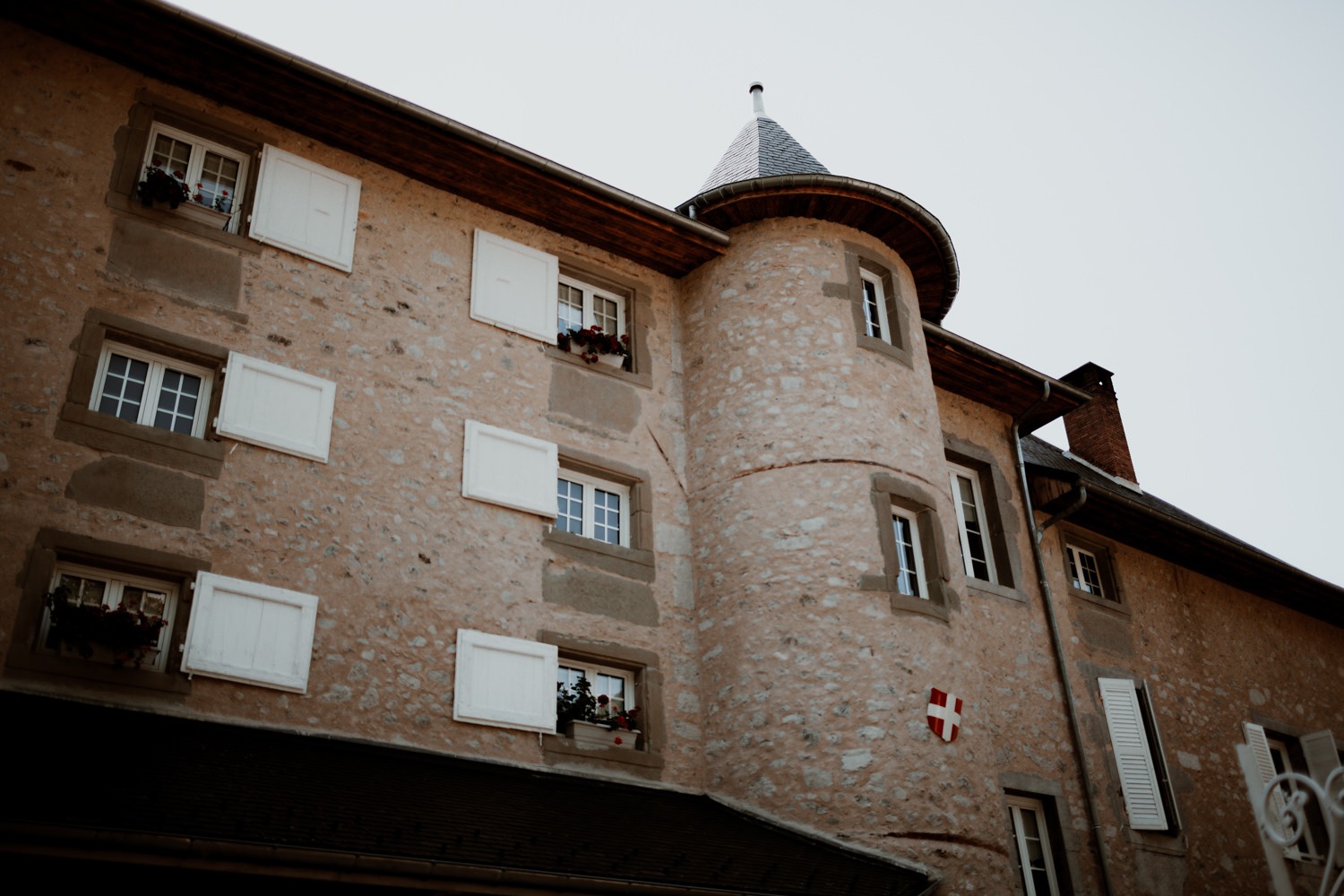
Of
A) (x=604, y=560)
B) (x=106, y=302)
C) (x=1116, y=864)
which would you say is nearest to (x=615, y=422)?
(x=604, y=560)

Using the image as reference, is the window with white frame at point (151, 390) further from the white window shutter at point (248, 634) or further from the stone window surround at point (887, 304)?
the stone window surround at point (887, 304)

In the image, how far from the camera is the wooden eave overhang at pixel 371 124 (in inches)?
374

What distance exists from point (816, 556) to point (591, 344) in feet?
9.70

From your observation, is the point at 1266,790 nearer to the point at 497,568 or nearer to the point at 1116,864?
the point at 497,568

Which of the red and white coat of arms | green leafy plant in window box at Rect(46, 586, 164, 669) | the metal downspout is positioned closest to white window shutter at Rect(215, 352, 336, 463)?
green leafy plant in window box at Rect(46, 586, 164, 669)

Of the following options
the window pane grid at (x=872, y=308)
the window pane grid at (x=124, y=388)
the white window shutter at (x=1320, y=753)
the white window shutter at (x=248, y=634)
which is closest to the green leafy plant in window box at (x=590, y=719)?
the white window shutter at (x=248, y=634)

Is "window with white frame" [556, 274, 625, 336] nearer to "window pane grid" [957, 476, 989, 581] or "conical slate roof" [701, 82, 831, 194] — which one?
"conical slate roof" [701, 82, 831, 194]

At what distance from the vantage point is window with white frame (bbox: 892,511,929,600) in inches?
436

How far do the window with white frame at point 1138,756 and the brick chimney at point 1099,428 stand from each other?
4.97 metres

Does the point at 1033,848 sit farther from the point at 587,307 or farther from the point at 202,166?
the point at 202,166

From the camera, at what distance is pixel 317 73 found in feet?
32.8

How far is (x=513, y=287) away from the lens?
1128 centimetres

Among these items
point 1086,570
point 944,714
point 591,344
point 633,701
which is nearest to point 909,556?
point 944,714

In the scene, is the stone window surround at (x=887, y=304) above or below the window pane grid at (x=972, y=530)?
above
